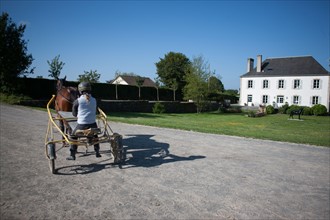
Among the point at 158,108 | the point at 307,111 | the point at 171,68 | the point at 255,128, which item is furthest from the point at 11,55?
the point at 171,68

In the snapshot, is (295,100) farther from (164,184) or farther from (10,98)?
(164,184)

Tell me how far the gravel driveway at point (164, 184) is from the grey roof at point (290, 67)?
44.4 metres

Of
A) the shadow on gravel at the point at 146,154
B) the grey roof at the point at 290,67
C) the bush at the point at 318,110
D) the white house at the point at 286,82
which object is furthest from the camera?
the grey roof at the point at 290,67

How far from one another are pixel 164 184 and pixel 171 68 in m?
66.1

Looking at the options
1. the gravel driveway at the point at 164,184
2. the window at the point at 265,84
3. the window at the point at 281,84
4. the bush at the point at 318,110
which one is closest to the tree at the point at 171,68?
the window at the point at 265,84

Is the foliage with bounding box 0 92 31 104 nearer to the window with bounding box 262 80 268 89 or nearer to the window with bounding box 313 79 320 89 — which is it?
the window with bounding box 262 80 268 89

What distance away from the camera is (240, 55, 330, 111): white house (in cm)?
4522

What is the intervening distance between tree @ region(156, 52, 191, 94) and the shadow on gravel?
5902 centimetres

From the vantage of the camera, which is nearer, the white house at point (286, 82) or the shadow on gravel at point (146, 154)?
the shadow on gravel at point (146, 154)

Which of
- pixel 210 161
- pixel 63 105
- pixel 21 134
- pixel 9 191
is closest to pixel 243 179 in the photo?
pixel 210 161

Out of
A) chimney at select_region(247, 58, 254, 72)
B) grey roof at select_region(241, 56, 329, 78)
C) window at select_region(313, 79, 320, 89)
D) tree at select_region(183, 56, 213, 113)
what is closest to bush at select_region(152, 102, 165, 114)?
tree at select_region(183, 56, 213, 113)

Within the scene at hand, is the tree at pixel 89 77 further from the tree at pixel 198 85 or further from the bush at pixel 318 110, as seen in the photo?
the bush at pixel 318 110

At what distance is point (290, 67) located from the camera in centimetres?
4916

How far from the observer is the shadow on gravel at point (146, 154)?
679cm
